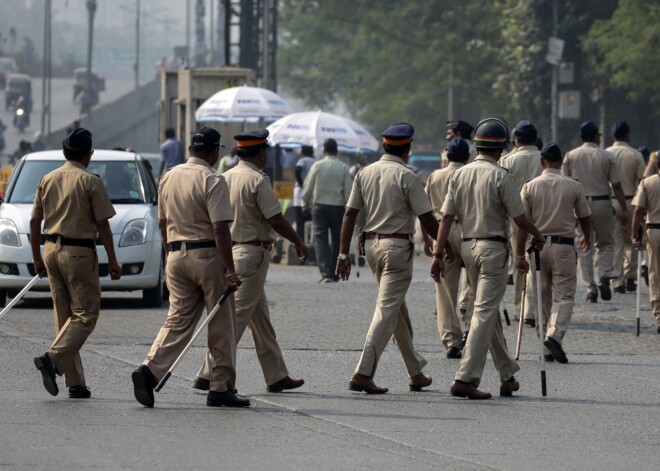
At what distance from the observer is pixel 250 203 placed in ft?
34.3

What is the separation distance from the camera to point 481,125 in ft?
35.5

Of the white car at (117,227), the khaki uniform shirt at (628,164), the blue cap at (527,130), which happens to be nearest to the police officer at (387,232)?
the blue cap at (527,130)

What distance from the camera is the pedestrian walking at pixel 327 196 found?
20547 millimetres

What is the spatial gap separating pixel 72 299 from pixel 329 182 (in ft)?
34.4

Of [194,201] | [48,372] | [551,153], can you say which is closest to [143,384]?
[48,372]

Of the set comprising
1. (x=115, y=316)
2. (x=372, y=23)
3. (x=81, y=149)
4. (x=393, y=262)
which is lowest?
(x=115, y=316)

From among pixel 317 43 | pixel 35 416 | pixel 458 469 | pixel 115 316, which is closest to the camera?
pixel 458 469

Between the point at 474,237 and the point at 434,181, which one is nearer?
the point at 474,237

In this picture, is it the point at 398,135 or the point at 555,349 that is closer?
the point at 398,135

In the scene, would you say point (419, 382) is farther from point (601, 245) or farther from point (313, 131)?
point (313, 131)

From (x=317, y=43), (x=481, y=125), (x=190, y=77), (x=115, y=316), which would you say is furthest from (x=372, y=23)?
(x=481, y=125)

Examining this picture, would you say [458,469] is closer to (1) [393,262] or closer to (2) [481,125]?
(1) [393,262]

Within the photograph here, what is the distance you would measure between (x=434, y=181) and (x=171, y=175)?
3824mm

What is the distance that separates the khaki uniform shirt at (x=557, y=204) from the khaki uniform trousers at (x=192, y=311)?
379 cm
